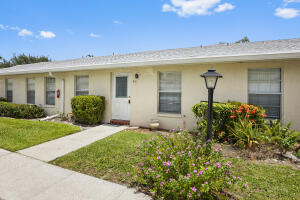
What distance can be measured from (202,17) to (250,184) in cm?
944

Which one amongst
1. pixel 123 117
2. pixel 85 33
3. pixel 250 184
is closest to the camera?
pixel 250 184

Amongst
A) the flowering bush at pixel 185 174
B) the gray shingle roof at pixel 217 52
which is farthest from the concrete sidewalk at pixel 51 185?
the gray shingle roof at pixel 217 52

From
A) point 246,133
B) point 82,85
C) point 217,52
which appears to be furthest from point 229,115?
point 82,85

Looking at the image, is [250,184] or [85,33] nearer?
[250,184]

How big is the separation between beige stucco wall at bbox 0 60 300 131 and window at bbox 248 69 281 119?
0.17 meters

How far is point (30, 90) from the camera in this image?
35.0 feet

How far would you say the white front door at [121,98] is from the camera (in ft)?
24.9

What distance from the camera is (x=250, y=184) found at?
9.57 feet

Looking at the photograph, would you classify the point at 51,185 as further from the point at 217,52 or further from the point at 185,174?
the point at 217,52

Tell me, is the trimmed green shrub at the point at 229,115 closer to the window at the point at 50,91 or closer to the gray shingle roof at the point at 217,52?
the gray shingle roof at the point at 217,52

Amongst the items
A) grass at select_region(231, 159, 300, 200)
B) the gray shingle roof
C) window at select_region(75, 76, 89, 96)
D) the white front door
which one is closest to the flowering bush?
grass at select_region(231, 159, 300, 200)

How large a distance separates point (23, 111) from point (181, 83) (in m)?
8.62

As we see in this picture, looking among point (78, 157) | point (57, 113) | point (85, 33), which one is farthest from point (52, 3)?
point (78, 157)

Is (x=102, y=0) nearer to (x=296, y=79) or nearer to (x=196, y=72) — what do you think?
(x=196, y=72)
